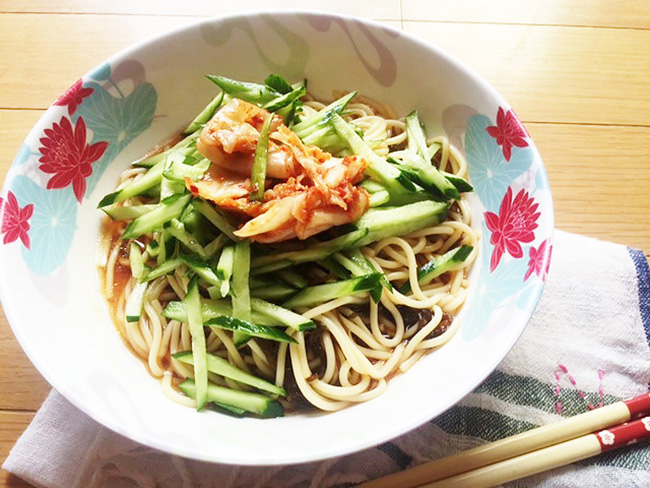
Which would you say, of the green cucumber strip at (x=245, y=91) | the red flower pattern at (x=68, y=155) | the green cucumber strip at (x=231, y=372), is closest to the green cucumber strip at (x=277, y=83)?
the green cucumber strip at (x=245, y=91)

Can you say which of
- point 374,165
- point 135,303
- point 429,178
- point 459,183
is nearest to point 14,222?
point 135,303

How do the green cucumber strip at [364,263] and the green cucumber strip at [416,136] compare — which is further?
the green cucumber strip at [416,136]

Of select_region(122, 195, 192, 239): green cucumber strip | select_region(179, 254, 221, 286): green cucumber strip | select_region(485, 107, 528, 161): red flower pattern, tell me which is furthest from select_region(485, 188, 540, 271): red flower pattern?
select_region(122, 195, 192, 239): green cucumber strip

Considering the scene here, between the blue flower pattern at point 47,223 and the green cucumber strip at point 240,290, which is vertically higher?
the blue flower pattern at point 47,223

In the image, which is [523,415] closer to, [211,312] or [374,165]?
[374,165]

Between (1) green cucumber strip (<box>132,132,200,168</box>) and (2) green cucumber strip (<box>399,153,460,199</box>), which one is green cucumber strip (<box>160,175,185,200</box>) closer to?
(1) green cucumber strip (<box>132,132,200,168</box>)

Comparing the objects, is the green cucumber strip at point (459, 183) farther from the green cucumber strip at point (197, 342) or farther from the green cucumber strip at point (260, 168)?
the green cucumber strip at point (197, 342)
